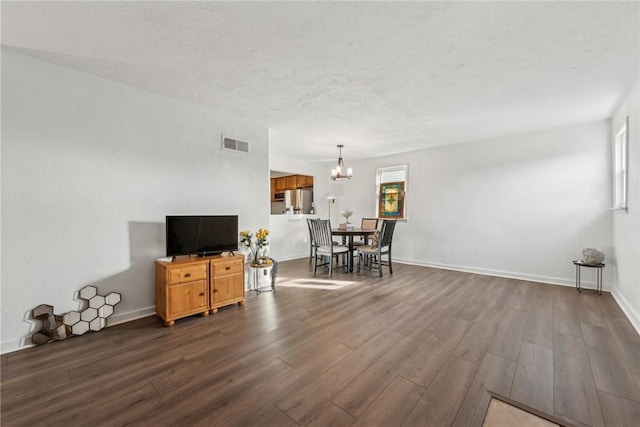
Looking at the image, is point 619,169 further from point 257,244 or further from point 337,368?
point 257,244

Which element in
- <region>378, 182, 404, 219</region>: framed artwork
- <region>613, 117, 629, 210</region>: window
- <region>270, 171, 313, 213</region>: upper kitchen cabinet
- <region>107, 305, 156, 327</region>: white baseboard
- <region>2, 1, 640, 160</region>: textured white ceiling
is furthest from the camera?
<region>270, 171, 313, 213</region>: upper kitchen cabinet

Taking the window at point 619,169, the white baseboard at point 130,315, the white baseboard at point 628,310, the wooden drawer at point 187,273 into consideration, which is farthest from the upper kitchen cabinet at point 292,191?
the white baseboard at point 628,310

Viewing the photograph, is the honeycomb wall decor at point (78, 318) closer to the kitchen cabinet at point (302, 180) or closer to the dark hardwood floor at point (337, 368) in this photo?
the dark hardwood floor at point (337, 368)

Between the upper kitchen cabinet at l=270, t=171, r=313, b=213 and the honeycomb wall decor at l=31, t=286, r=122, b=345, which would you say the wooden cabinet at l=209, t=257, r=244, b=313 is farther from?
the upper kitchen cabinet at l=270, t=171, r=313, b=213

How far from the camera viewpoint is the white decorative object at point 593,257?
12.0 feet

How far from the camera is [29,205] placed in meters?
2.29

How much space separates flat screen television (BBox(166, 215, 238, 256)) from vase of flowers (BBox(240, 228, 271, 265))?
1.17ft

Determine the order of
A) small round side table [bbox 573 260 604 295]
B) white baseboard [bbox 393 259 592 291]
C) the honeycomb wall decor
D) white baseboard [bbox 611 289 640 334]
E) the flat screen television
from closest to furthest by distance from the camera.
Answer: the honeycomb wall decor → white baseboard [bbox 611 289 640 334] → the flat screen television → small round side table [bbox 573 260 604 295] → white baseboard [bbox 393 259 592 291]

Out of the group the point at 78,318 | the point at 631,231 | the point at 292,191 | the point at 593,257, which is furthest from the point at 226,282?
the point at 593,257

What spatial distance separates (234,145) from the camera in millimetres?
3721

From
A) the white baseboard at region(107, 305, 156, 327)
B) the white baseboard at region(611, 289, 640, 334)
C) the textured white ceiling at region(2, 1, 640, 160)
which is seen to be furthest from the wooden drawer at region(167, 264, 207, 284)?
the white baseboard at region(611, 289, 640, 334)

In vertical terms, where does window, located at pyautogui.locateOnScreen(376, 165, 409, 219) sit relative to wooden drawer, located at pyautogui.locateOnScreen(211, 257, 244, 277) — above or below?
above

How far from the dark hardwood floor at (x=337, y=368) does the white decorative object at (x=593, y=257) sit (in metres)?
0.65

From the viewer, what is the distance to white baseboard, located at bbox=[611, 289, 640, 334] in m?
2.58
